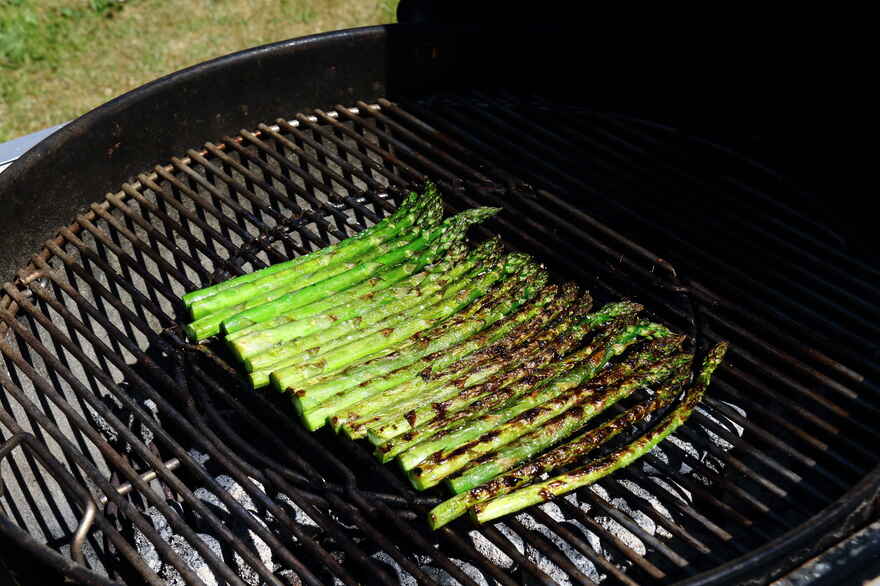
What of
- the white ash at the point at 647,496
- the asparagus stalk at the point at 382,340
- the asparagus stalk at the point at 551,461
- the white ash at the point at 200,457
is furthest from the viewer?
the white ash at the point at 200,457

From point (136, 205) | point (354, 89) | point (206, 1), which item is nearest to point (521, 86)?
point (354, 89)

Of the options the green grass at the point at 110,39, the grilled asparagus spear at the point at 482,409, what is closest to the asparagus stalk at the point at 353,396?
the grilled asparagus spear at the point at 482,409

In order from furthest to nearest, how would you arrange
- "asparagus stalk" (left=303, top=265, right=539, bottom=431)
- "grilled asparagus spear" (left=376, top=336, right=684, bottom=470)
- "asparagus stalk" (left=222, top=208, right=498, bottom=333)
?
1. "asparagus stalk" (left=222, top=208, right=498, bottom=333)
2. "asparagus stalk" (left=303, top=265, right=539, bottom=431)
3. "grilled asparagus spear" (left=376, top=336, right=684, bottom=470)

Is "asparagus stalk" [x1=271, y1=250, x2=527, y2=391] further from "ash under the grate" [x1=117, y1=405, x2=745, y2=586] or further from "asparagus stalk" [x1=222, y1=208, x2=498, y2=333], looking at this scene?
"ash under the grate" [x1=117, y1=405, x2=745, y2=586]

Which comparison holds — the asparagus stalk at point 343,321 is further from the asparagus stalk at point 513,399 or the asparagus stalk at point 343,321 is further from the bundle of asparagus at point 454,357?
the asparagus stalk at point 513,399

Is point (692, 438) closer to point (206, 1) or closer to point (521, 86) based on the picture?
point (521, 86)

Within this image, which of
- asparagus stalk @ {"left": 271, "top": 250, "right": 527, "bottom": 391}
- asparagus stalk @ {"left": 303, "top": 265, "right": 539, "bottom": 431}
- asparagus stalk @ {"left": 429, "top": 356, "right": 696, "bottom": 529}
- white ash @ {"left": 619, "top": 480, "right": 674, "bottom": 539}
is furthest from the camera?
white ash @ {"left": 619, "top": 480, "right": 674, "bottom": 539}

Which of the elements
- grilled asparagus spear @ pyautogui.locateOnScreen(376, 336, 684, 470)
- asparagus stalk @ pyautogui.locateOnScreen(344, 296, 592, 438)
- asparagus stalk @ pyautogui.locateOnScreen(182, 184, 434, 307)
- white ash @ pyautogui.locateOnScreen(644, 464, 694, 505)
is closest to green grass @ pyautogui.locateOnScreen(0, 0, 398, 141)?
asparagus stalk @ pyautogui.locateOnScreen(182, 184, 434, 307)
